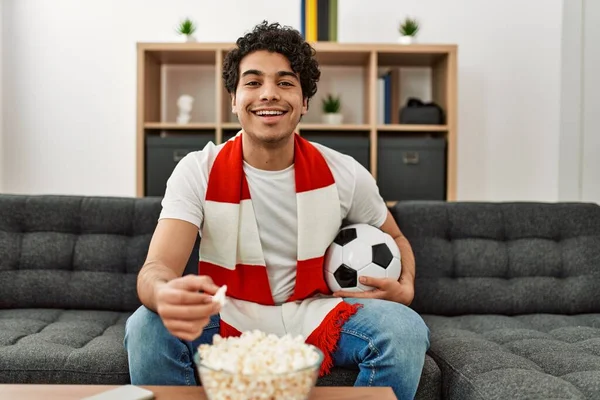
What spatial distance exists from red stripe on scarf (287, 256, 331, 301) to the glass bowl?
73 centimetres

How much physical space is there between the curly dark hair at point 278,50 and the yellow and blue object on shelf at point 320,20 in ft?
3.81

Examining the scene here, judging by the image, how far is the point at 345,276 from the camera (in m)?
1.70

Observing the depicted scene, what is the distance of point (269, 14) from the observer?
3197mm

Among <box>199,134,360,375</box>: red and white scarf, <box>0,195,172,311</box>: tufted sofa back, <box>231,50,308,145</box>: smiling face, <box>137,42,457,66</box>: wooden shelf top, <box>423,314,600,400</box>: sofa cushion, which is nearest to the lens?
<box>423,314,600,400</box>: sofa cushion

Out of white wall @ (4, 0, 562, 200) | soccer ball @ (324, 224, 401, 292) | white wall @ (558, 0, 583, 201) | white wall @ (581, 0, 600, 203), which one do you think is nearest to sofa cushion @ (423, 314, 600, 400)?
soccer ball @ (324, 224, 401, 292)

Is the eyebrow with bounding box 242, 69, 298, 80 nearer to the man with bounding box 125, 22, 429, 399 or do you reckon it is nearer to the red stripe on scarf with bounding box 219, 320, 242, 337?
the man with bounding box 125, 22, 429, 399

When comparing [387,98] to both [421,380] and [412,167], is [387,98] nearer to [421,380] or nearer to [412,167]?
[412,167]

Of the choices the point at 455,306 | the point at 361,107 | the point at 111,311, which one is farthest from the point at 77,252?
the point at 361,107

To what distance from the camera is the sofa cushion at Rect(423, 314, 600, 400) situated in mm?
1323

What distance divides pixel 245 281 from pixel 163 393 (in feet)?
1.97

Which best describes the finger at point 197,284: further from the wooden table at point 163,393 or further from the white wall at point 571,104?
the white wall at point 571,104

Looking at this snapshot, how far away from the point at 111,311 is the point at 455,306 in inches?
47.2

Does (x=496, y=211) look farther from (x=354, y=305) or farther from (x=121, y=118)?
(x=121, y=118)

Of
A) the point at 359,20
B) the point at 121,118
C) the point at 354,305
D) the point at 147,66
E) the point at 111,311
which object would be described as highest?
the point at 359,20
